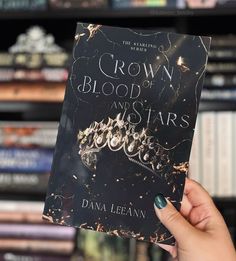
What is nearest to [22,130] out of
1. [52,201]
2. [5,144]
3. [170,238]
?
[5,144]

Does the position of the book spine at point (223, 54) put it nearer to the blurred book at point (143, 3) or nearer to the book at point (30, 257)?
the blurred book at point (143, 3)

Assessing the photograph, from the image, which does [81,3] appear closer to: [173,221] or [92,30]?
A: [92,30]

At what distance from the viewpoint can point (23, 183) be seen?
120 centimetres

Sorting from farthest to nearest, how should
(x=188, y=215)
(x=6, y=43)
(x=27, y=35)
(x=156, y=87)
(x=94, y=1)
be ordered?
(x=6, y=43) → (x=27, y=35) → (x=94, y=1) → (x=188, y=215) → (x=156, y=87)

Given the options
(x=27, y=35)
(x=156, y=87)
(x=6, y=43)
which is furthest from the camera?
(x=6, y=43)

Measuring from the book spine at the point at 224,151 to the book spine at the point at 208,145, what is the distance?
12mm

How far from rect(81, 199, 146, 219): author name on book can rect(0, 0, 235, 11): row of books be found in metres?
0.55

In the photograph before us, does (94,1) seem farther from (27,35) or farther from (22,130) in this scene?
(22,130)

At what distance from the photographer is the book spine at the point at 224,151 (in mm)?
1132

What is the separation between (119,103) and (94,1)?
1.53 feet

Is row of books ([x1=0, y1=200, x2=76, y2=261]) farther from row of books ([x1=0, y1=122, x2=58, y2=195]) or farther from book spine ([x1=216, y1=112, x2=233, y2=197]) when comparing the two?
book spine ([x1=216, y1=112, x2=233, y2=197])

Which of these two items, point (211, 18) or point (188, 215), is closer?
point (188, 215)

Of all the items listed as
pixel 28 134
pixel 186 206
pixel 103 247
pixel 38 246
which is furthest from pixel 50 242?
pixel 186 206

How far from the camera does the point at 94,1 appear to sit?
1.13 m
